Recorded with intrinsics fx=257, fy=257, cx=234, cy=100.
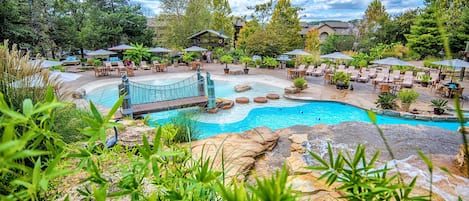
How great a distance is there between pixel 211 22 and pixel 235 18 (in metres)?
13.6

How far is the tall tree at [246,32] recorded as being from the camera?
25987mm

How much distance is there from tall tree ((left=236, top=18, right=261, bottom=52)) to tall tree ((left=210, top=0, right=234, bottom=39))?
2393 millimetres

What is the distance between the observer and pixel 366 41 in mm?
25703

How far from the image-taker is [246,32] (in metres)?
29.7

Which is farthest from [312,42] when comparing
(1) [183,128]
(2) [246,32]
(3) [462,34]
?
(1) [183,128]

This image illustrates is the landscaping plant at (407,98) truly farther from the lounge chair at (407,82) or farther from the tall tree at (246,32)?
the tall tree at (246,32)

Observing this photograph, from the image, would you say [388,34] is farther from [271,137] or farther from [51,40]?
[51,40]

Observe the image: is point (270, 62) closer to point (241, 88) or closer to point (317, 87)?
point (317, 87)

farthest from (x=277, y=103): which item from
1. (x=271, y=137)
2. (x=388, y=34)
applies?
(x=388, y=34)

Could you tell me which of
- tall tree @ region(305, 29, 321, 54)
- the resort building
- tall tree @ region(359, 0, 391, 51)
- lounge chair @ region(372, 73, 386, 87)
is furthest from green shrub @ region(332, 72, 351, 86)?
the resort building

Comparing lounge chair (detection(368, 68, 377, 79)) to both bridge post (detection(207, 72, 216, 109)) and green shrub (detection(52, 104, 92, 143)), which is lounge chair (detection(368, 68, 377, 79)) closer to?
bridge post (detection(207, 72, 216, 109))

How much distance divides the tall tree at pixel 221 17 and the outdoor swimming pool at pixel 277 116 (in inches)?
860

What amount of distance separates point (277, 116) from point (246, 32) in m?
21.7

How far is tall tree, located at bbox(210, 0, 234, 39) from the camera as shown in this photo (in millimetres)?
31188
